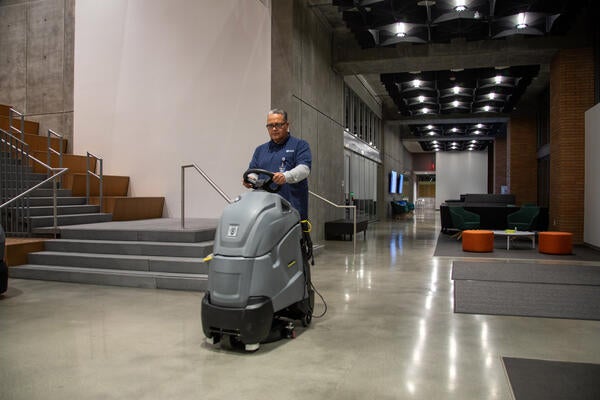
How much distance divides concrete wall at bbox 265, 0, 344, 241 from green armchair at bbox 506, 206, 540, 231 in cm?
405

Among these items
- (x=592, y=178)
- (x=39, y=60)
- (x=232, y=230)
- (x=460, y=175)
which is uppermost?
(x=39, y=60)

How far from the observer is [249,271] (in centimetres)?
285

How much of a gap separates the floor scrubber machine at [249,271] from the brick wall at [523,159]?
642 inches

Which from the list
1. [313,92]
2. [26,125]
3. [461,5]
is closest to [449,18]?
[461,5]

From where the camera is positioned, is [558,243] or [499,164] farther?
[499,164]

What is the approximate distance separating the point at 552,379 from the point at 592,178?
8.03m

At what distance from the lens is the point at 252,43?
7969mm

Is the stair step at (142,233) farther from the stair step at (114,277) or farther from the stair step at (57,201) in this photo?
the stair step at (57,201)

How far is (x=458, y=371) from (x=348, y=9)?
24.7ft

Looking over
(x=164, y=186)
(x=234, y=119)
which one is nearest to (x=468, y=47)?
(x=234, y=119)

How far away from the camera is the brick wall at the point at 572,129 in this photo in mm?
9758

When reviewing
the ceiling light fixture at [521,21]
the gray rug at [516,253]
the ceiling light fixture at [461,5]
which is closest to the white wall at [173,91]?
the ceiling light fixture at [461,5]

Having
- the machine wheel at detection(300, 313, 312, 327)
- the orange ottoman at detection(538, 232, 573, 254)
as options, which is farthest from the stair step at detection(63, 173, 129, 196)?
the orange ottoman at detection(538, 232, 573, 254)

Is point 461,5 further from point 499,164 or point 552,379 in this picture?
point 499,164
